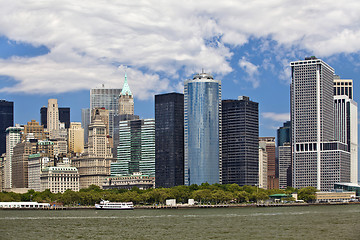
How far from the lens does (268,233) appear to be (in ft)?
431

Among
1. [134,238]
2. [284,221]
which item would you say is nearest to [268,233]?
[134,238]

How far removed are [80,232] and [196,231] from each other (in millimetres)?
22946

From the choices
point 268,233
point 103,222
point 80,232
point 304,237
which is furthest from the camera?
point 103,222

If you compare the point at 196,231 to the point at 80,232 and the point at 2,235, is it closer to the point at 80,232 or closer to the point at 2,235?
the point at 80,232

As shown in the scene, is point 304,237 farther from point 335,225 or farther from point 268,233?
point 335,225

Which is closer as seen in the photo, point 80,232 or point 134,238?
point 134,238

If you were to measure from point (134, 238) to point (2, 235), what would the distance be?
2873 centimetres

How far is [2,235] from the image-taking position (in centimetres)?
13812

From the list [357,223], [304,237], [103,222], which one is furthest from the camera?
[103,222]

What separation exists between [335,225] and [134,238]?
46.2 meters

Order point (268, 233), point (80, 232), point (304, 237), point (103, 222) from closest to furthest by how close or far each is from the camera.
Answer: point (304, 237) < point (268, 233) < point (80, 232) < point (103, 222)

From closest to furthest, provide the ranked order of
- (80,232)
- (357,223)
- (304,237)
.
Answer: (304,237) < (80,232) < (357,223)

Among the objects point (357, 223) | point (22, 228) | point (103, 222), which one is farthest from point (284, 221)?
point (22, 228)

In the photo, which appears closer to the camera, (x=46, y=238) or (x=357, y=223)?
(x=46, y=238)
